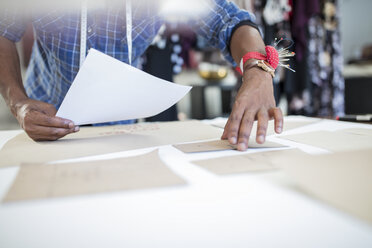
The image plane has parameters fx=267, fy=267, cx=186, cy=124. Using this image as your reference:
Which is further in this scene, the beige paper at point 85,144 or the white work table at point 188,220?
the beige paper at point 85,144

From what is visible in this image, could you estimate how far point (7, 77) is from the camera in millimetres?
670

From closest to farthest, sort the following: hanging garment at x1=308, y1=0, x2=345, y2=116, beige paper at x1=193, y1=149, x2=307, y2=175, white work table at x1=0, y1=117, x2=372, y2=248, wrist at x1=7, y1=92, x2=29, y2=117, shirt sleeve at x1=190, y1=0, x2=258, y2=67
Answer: white work table at x1=0, y1=117, x2=372, y2=248
beige paper at x1=193, y1=149, x2=307, y2=175
wrist at x1=7, y1=92, x2=29, y2=117
shirt sleeve at x1=190, y1=0, x2=258, y2=67
hanging garment at x1=308, y1=0, x2=345, y2=116

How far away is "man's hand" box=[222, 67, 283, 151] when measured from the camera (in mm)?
437

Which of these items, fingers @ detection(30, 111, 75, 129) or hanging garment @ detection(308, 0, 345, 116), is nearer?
fingers @ detection(30, 111, 75, 129)

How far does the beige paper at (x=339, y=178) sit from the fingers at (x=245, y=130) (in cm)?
7

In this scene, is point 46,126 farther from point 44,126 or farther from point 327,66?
point 327,66

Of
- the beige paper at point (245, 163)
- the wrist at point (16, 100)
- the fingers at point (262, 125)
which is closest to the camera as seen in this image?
the beige paper at point (245, 163)

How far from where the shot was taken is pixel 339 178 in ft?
0.90

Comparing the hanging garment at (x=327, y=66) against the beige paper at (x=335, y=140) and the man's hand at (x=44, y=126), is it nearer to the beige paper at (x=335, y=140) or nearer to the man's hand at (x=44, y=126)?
the beige paper at (x=335, y=140)

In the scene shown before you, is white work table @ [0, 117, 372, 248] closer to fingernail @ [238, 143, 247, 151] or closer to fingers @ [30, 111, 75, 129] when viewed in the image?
fingernail @ [238, 143, 247, 151]

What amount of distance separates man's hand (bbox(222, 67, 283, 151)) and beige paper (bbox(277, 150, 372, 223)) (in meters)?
0.09

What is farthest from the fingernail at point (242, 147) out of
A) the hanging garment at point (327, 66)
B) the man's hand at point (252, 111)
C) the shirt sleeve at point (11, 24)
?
the hanging garment at point (327, 66)

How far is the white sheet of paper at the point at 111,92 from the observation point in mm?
436

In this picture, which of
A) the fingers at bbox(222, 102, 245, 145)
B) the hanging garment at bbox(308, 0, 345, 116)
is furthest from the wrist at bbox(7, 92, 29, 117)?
the hanging garment at bbox(308, 0, 345, 116)
